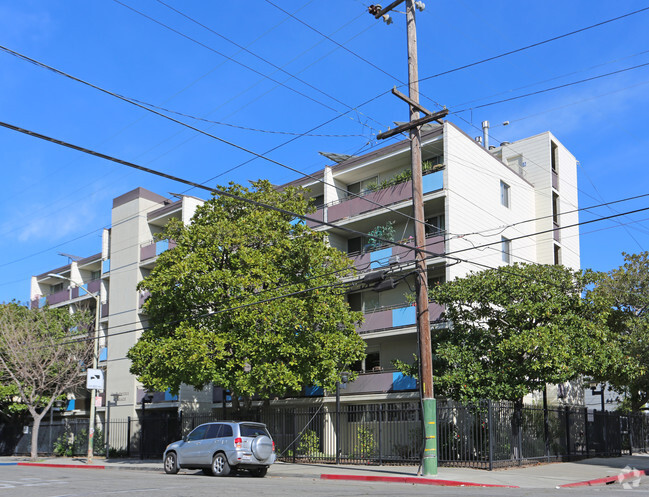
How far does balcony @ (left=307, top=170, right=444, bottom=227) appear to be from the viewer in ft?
98.9

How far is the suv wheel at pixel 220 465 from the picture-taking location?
20594 mm

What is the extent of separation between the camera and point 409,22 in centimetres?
2055

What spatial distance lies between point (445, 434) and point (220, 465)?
7815 millimetres

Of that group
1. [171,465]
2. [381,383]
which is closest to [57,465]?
[171,465]

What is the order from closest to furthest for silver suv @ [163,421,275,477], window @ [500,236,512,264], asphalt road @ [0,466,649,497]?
asphalt road @ [0,466,649,497] → silver suv @ [163,421,275,477] → window @ [500,236,512,264]

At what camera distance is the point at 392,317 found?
3017cm

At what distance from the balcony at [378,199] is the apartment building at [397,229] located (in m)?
0.05

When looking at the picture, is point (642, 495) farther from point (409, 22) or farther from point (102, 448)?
point (102, 448)

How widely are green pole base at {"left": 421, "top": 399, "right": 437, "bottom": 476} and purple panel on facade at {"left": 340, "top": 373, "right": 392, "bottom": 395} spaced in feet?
35.1

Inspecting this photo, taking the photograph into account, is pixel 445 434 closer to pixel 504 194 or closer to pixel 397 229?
pixel 397 229

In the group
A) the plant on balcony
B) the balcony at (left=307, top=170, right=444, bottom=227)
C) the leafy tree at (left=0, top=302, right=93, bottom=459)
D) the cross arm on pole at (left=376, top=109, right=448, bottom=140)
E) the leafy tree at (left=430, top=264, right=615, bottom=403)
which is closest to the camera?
the cross arm on pole at (left=376, top=109, right=448, bottom=140)

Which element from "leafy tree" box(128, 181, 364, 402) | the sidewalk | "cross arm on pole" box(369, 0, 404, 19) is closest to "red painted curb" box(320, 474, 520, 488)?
the sidewalk

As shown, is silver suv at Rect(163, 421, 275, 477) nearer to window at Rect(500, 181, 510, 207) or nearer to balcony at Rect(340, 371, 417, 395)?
balcony at Rect(340, 371, 417, 395)

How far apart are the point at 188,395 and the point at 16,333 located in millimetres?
10048
